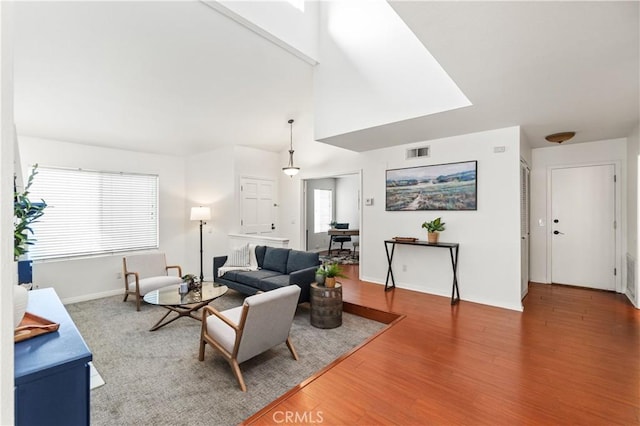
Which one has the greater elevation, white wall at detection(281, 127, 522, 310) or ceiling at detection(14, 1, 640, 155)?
ceiling at detection(14, 1, 640, 155)

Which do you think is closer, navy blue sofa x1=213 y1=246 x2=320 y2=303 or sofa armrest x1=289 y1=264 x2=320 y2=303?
sofa armrest x1=289 y1=264 x2=320 y2=303

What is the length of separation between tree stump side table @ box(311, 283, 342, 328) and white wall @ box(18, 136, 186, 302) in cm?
392

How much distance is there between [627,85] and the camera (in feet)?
8.47

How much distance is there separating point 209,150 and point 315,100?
9.56ft

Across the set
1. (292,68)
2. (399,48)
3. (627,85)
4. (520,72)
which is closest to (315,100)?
(292,68)

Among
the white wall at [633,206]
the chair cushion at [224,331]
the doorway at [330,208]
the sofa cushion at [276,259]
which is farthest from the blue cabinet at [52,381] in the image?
the doorway at [330,208]

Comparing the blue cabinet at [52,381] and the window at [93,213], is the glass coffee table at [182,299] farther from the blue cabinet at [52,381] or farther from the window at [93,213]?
the window at [93,213]

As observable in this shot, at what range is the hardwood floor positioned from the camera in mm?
1912

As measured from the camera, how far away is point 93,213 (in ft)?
16.6

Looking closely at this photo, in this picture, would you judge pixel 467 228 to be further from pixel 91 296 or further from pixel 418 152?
pixel 91 296

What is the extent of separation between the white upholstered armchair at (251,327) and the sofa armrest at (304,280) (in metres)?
0.91

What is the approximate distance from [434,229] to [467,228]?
0.45 m

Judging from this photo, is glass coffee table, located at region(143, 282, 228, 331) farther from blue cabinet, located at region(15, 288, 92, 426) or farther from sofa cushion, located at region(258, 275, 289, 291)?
blue cabinet, located at region(15, 288, 92, 426)

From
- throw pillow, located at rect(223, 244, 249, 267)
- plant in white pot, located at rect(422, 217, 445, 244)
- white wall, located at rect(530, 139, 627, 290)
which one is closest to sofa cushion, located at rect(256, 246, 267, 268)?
throw pillow, located at rect(223, 244, 249, 267)
